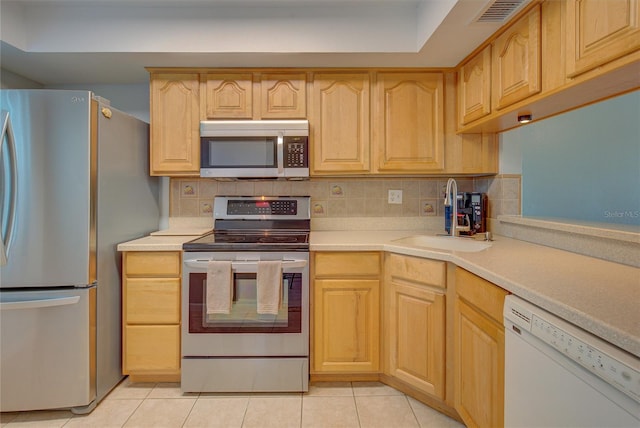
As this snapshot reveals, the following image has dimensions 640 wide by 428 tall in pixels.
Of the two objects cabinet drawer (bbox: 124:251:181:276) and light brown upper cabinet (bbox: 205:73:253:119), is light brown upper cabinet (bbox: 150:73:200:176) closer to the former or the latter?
light brown upper cabinet (bbox: 205:73:253:119)

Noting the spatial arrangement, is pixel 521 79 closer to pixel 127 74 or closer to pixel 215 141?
pixel 215 141

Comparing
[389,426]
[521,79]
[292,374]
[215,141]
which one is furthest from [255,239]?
[521,79]

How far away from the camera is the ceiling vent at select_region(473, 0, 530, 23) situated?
4.75 ft

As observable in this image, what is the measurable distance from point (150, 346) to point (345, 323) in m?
1.16

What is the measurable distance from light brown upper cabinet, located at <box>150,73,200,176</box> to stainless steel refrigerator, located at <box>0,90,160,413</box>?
41cm

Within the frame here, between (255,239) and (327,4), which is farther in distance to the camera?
(255,239)

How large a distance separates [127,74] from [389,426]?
2.76m

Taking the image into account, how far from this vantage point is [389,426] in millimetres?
1642

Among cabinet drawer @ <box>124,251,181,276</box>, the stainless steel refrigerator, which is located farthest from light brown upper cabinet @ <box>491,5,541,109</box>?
the stainless steel refrigerator

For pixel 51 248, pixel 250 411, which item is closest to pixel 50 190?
pixel 51 248

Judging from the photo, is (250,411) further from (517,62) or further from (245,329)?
(517,62)

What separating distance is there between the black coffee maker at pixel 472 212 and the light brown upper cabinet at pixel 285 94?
4.13 ft

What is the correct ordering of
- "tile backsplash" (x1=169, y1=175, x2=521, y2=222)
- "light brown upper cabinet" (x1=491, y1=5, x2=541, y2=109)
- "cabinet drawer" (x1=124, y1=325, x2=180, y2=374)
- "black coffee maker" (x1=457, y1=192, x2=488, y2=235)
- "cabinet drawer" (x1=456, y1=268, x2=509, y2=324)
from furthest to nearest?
"tile backsplash" (x1=169, y1=175, x2=521, y2=222), "black coffee maker" (x1=457, y1=192, x2=488, y2=235), "cabinet drawer" (x1=124, y1=325, x2=180, y2=374), "light brown upper cabinet" (x1=491, y1=5, x2=541, y2=109), "cabinet drawer" (x1=456, y1=268, x2=509, y2=324)

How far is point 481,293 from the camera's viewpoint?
4.34 ft
